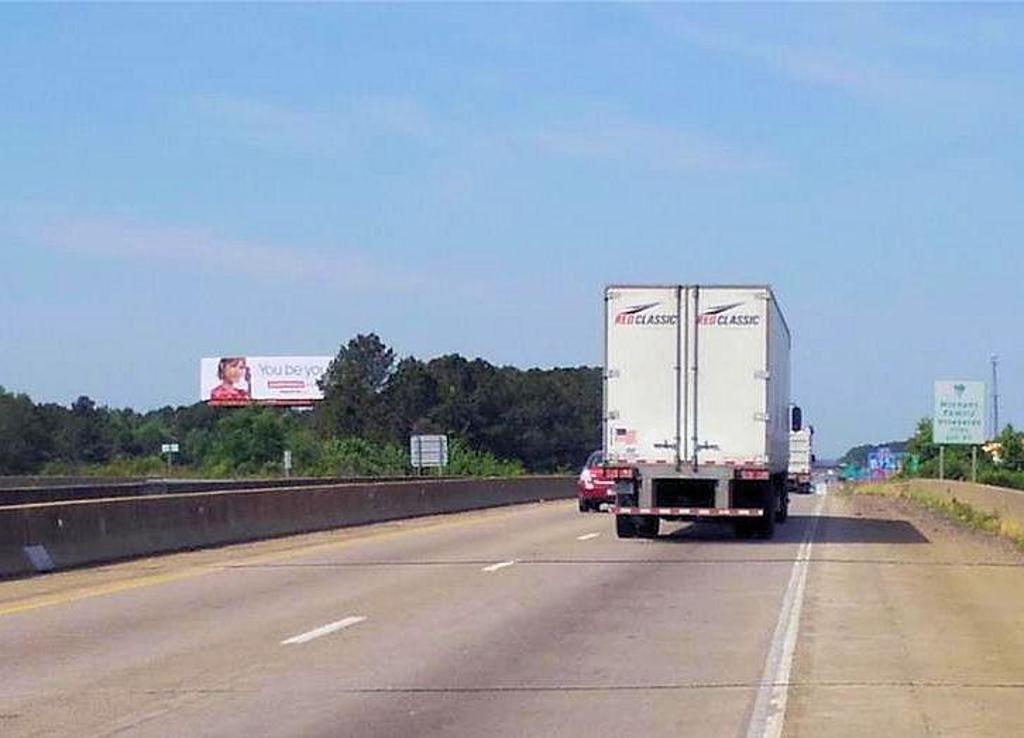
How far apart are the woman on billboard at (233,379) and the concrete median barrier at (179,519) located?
86.1m

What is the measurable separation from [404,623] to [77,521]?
905 centimetres

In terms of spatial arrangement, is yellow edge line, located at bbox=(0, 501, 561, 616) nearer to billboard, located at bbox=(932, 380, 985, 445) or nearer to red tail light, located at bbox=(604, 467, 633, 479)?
red tail light, located at bbox=(604, 467, 633, 479)

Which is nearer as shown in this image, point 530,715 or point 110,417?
point 530,715

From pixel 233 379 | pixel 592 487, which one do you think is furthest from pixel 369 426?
pixel 592 487

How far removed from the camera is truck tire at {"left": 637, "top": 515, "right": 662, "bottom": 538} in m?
32.2

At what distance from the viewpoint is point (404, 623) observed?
1733 cm

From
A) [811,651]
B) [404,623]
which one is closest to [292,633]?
[404,623]

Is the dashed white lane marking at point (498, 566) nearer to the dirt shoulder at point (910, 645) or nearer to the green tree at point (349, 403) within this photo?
the dirt shoulder at point (910, 645)

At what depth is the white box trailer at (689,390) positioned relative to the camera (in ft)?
96.7

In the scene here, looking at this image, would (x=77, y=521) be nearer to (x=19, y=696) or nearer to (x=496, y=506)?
(x=19, y=696)

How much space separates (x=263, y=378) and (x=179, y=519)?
103287 mm

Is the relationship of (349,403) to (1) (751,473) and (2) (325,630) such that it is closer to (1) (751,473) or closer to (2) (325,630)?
(1) (751,473)

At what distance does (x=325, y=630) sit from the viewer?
54.9ft

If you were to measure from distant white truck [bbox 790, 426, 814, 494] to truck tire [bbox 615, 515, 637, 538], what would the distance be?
41020 millimetres
